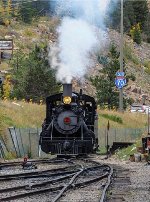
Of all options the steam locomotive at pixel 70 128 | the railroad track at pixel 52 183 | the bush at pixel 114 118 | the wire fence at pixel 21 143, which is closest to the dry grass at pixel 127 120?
the bush at pixel 114 118

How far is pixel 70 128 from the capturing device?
26.2 m

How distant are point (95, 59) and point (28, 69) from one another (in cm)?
1241

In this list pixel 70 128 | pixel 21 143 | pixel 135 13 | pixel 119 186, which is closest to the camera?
pixel 119 186

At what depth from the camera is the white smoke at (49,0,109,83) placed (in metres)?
25.8

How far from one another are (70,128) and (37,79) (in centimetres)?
2145

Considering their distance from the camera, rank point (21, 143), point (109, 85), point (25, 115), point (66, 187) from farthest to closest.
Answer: point (109, 85) → point (25, 115) → point (21, 143) → point (66, 187)

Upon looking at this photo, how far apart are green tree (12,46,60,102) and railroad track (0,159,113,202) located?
25592 mm

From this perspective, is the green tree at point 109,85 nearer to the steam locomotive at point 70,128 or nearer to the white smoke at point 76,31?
the white smoke at point 76,31

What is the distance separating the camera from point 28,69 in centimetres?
4784

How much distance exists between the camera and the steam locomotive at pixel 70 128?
85.0 feet

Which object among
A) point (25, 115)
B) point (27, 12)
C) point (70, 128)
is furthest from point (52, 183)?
point (27, 12)

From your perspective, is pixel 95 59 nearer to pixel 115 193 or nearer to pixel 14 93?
pixel 14 93

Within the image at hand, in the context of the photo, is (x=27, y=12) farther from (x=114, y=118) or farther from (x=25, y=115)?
(x=25, y=115)

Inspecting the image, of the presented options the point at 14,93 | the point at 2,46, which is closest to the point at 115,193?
the point at 2,46
